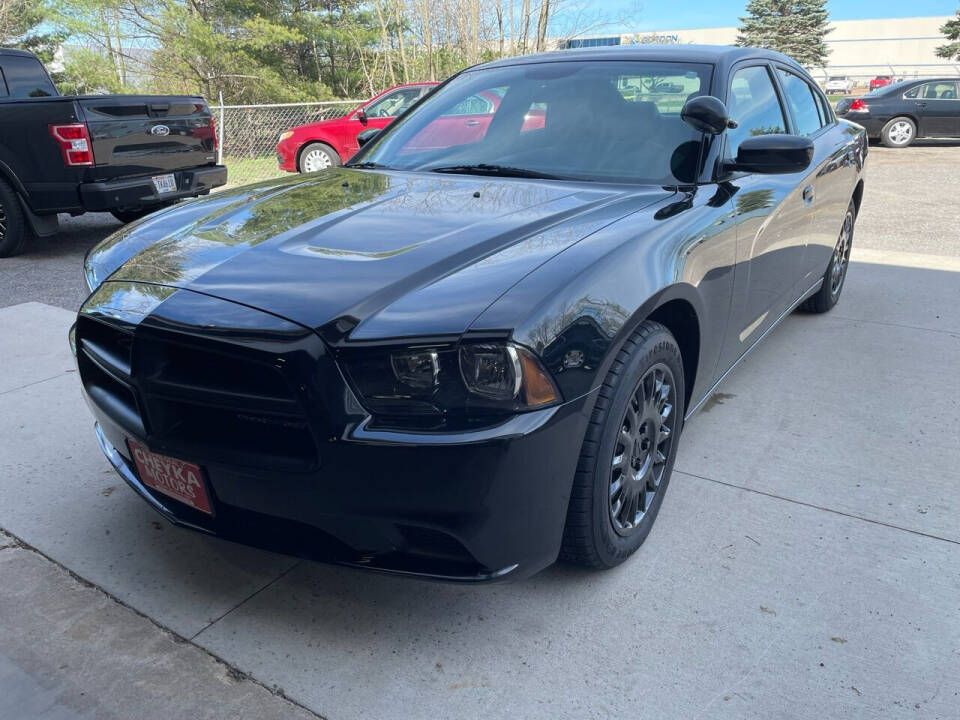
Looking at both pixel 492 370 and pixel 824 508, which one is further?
pixel 824 508

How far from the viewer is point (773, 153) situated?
2.86m

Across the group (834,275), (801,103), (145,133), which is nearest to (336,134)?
(145,133)

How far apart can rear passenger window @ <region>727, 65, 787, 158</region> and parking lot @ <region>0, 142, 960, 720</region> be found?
1.28 metres

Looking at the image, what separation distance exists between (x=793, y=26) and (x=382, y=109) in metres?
43.8

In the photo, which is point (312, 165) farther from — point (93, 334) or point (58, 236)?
point (93, 334)

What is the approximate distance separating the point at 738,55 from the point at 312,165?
947 centimetres

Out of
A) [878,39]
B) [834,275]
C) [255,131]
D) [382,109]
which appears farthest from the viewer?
[878,39]

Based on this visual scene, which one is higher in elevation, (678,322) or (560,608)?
(678,322)

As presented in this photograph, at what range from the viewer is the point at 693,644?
216 centimetres

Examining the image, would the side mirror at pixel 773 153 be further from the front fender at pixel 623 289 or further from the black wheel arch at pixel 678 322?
the black wheel arch at pixel 678 322

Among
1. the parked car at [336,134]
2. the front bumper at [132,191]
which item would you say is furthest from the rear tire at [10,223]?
the parked car at [336,134]

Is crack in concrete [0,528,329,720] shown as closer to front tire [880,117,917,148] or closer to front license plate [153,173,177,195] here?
front license plate [153,173,177,195]

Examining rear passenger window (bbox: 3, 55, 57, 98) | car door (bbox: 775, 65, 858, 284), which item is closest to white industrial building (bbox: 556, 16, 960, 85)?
rear passenger window (bbox: 3, 55, 57, 98)

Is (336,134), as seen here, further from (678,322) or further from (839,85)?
(839,85)
